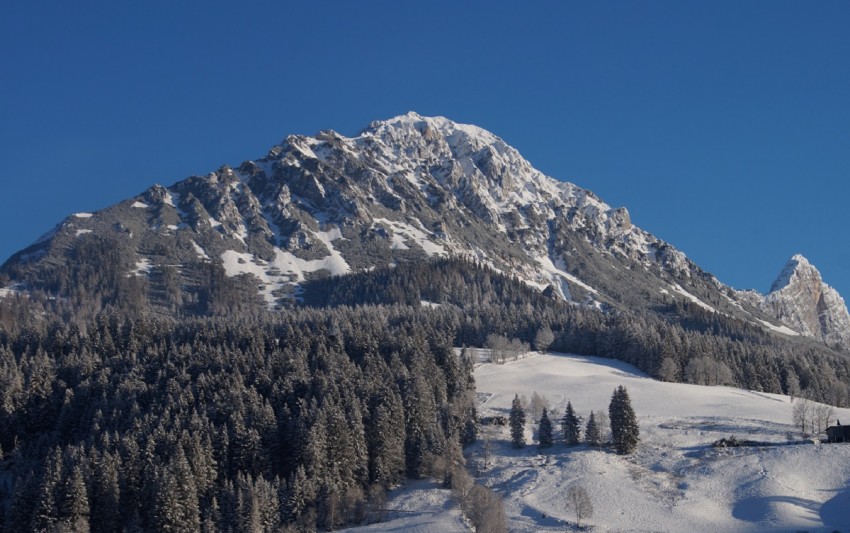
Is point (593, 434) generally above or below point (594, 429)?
below

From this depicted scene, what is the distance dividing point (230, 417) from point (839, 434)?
83679mm

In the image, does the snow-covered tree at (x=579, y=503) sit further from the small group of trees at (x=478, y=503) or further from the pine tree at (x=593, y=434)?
the pine tree at (x=593, y=434)

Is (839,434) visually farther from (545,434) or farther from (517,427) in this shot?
(517,427)

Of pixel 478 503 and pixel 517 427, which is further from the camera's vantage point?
pixel 517 427

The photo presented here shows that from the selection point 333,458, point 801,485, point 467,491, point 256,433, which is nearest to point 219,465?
point 256,433

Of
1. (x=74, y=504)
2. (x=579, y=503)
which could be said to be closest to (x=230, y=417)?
(x=74, y=504)

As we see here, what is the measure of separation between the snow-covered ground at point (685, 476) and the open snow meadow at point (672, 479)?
13 centimetres

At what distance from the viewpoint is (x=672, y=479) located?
111m

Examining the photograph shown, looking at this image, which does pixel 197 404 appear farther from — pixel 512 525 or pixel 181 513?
pixel 512 525

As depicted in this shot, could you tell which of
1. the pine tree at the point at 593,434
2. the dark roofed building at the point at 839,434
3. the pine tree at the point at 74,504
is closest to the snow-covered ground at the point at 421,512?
the pine tree at the point at 593,434

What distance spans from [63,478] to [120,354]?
60273 mm

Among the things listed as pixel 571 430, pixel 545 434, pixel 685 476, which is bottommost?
pixel 685 476

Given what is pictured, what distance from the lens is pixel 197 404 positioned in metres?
130

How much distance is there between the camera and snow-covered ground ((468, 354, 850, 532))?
9912cm
